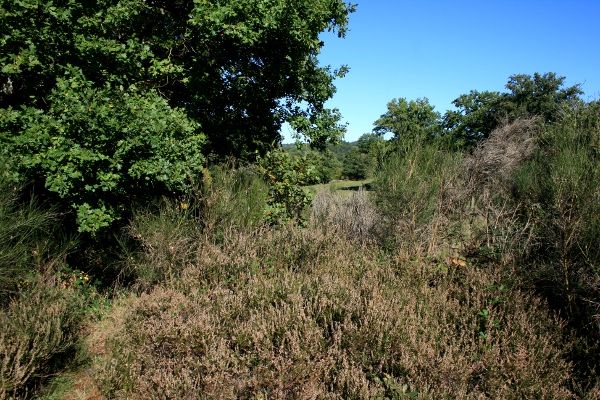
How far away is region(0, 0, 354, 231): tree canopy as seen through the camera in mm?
4895

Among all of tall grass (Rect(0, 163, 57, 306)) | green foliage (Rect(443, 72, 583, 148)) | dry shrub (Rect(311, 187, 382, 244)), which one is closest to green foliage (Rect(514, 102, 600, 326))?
dry shrub (Rect(311, 187, 382, 244))

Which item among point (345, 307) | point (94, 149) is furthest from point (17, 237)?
point (345, 307)

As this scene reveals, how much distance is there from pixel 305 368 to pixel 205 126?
625 centimetres

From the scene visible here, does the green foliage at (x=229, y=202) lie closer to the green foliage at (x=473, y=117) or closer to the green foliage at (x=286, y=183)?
the green foliage at (x=286, y=183)

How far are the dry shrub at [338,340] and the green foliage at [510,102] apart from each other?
23.0 metres

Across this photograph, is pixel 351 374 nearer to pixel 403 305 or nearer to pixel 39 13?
pixel 403 305

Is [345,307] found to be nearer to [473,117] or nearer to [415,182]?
[415,182]

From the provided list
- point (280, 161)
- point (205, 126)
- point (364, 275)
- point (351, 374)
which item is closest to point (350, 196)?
point (280, 161)

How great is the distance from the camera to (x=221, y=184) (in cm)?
566

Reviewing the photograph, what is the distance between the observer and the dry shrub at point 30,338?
3002mm

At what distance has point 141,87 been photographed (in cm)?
666

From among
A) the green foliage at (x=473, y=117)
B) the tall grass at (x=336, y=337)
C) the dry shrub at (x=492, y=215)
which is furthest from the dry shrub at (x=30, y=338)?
the green foliage at (x=473, y=117)

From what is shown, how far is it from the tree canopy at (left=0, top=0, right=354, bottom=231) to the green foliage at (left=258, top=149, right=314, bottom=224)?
120 cm

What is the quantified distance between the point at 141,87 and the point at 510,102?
27.4 metres
